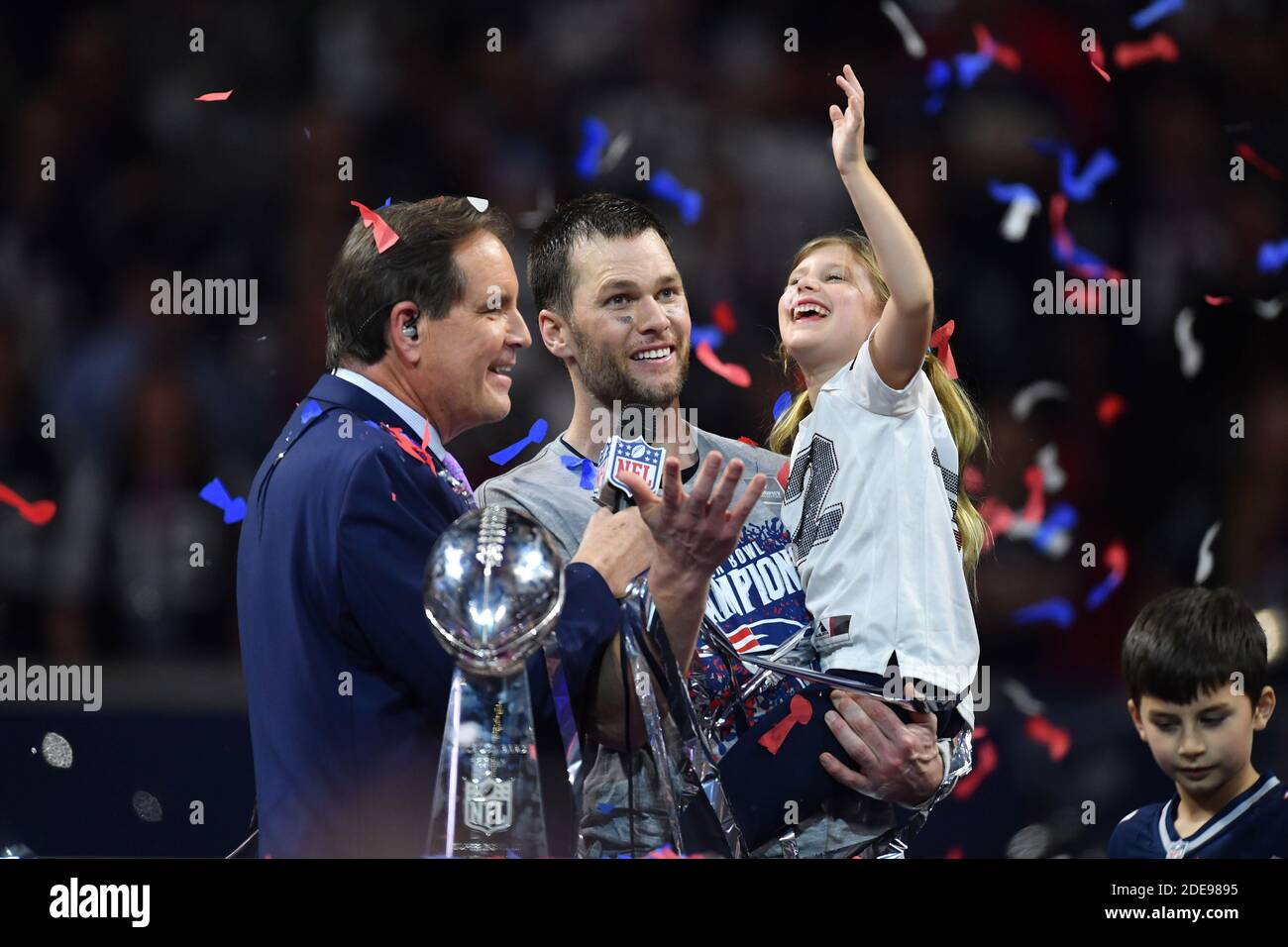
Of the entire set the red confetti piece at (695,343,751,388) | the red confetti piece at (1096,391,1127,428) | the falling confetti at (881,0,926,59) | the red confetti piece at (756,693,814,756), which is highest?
the falling confetti at (881,0,926,59)

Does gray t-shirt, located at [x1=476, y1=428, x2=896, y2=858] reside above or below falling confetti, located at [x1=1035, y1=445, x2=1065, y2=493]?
below

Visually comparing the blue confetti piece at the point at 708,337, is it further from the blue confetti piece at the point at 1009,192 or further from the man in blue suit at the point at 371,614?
the man in blue suit at the point at 371,614

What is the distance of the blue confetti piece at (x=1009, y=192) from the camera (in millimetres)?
3779

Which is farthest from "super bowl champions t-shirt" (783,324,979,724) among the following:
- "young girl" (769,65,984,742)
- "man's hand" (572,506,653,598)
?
"man's hand" (572,506,653,598)

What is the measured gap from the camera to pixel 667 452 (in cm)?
274

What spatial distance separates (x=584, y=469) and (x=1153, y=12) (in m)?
2.22

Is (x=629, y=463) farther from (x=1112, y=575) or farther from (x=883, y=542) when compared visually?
(x=1112, y=575)

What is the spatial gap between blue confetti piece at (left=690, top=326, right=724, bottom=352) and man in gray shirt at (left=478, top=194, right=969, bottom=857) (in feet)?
1.82

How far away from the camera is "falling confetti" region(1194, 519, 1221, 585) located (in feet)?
12.3

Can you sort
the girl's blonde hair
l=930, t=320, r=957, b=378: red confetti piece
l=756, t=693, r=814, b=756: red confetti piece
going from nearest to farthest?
l=756, t=693, r=814, b=756: red confetti piece, the girl's blonde hair, l=930, t=320, r=957, b=378: red confetti piece

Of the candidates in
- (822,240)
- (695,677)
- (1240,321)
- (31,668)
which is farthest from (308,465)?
(1240,321)

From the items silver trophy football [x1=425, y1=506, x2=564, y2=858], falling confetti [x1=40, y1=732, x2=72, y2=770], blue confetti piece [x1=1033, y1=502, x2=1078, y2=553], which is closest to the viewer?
silver trophy football [x1=425, y1=506, x2=564, y2=858]

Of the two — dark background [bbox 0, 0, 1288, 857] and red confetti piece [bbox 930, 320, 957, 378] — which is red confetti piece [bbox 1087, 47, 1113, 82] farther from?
red confetti piece [bbox 930, 320, 957, 378]

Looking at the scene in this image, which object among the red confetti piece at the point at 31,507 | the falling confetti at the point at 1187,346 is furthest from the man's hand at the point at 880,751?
the red confetti piece at the point at 31,507
